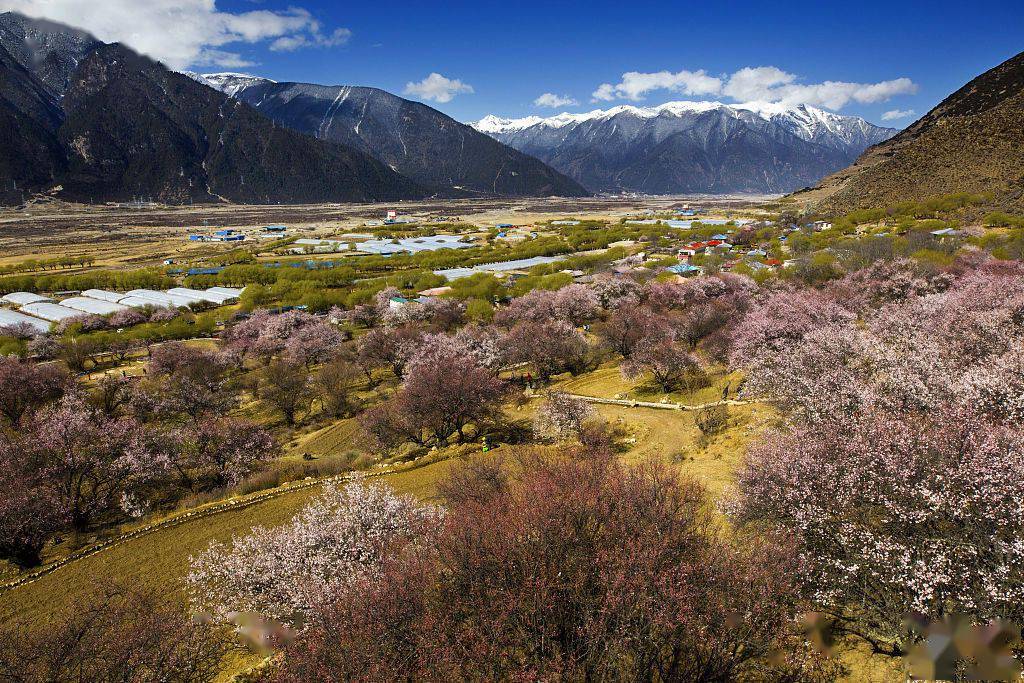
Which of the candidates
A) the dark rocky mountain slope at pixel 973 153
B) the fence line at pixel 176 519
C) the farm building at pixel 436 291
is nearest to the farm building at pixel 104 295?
the farm building at pixel 436 291

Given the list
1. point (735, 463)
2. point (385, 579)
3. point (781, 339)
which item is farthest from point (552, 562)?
point (781, 339)

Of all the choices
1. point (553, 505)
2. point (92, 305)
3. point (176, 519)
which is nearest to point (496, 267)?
point (92, 305)

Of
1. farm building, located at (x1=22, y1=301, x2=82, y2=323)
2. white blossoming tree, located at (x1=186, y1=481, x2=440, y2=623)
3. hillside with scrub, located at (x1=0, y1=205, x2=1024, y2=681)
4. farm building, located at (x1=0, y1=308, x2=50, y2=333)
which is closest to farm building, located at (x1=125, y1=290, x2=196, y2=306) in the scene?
farm building, located at (x1=22, y1=301, x2=82, y2=323)

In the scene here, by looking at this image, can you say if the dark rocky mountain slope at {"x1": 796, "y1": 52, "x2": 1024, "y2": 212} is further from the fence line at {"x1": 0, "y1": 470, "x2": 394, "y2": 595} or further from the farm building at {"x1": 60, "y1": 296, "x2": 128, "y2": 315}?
the farm building at {"x1": 60, "y1": 296, "x2": 128, "y2": 315}

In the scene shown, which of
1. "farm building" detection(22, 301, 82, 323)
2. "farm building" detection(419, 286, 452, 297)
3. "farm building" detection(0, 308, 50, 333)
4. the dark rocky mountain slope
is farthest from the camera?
the dark rocky mountain slope

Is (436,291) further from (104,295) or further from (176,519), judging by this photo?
(104,295)

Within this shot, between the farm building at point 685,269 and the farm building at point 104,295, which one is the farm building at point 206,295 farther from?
the farm building at point 685,269

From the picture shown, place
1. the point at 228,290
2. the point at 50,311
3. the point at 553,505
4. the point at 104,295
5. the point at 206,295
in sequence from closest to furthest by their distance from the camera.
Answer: the point at 553,505 < the point at 50,311 < the point at 104,295 < the point at 206,295 < the point at 228,290
